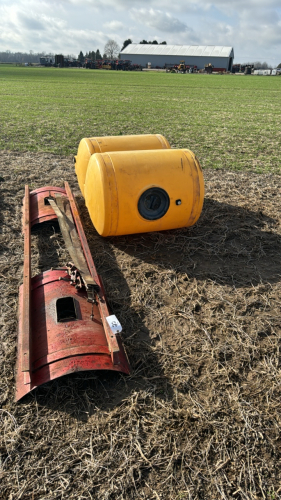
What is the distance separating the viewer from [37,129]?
10.5m

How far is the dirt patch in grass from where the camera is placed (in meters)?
2.08

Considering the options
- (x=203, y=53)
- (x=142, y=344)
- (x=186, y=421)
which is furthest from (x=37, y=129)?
(x=203, y=53)

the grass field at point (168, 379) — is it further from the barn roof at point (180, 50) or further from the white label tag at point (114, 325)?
the barn roof at point (180, 50)

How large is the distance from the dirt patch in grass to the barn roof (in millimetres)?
93375

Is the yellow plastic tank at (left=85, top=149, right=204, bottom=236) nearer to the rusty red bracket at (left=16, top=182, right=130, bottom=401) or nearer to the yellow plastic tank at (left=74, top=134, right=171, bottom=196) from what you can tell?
the yellow plastic tank at (left=74, top=134, right=171, bottom=196)

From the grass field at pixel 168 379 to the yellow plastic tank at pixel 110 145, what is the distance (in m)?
0.71

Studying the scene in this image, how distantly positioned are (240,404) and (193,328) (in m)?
0.82

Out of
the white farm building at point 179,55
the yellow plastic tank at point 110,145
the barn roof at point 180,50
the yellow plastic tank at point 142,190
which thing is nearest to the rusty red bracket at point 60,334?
the yellow plastic tank at point 142,190

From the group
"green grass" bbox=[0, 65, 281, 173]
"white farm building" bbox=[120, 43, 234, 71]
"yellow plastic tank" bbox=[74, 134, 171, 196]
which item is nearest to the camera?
"yellow plastic tank" bbox=[74, 134, 171, 196]

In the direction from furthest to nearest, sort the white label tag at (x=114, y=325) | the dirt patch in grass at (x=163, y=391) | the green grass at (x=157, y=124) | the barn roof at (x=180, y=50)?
the barn roof at (x=180, y=50) < the green grass at (x=157, y=124) < the white label tag at (x=114, y=325) < the dirt patch in grass at (x=163, y=391)

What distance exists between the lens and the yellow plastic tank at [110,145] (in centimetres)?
496

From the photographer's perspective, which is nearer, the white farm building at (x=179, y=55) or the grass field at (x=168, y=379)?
the grass field at (x=168, y=379)

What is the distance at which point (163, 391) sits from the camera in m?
2.61

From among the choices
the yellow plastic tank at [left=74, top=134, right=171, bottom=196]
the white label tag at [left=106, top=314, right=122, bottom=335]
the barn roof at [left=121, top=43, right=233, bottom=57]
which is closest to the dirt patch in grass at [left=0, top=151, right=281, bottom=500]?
the white label tag at [left=106, top=314, right=122, bottom=335]
